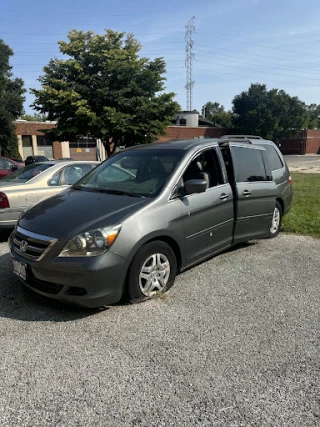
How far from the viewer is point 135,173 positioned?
4.36 metres

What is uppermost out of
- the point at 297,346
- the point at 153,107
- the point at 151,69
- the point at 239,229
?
the point at 151,69

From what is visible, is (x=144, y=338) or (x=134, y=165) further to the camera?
(x=134, y=165)

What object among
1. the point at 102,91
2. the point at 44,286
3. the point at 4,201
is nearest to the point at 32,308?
the point at 44,286

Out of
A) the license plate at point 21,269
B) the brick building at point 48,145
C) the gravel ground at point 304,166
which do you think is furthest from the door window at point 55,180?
the brick building at point 48,145

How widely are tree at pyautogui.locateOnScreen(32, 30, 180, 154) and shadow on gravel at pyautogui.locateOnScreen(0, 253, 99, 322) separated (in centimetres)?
1474

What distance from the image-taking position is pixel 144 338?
2914 mm

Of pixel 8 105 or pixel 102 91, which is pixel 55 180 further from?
pixel 8 105

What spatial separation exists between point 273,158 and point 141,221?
139 inches

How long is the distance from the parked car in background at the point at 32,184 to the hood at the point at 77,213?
6.76 feet

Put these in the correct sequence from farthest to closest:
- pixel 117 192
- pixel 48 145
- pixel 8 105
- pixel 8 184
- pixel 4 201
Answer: pixel 48 145, pixel 8 105, pixel 8 184, pixel 4 201, pixel 117 192

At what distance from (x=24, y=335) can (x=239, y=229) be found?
122 inches

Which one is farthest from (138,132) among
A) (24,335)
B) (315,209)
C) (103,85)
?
(24,335)

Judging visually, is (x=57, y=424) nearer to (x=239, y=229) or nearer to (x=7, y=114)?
(x=239, y=229)

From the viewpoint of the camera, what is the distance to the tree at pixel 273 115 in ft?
171
